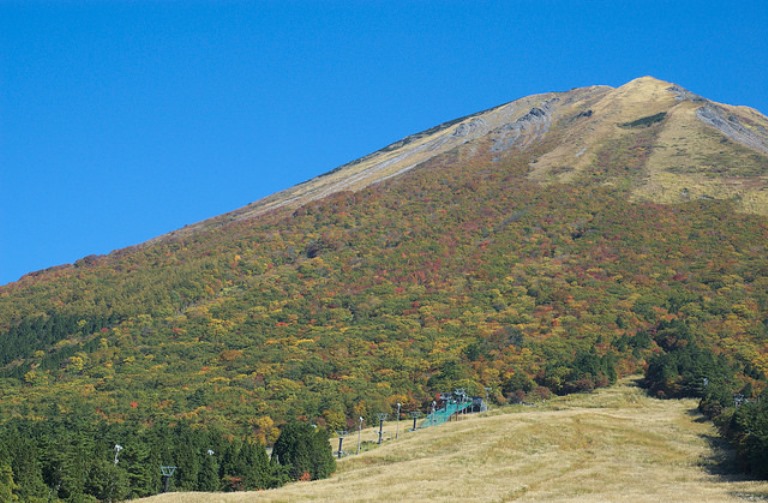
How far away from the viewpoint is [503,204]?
629ft

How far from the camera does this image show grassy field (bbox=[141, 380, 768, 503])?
65.9m

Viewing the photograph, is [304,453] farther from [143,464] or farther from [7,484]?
[7,484]

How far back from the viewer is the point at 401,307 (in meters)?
152

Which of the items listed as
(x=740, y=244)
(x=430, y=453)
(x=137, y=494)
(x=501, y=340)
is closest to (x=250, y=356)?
(x=501, y=340)

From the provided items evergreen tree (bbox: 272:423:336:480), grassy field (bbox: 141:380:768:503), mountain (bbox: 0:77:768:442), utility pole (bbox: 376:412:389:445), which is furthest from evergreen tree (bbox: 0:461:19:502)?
mountain (bbox: 0:77:768:442)

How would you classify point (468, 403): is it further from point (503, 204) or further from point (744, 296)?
point (503, 204)

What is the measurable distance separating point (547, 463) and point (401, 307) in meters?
75.0

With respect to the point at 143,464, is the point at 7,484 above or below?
above

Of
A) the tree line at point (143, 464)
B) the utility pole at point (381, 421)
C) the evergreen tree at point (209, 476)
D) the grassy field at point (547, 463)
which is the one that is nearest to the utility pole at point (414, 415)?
the grassy field at point (547, 463)

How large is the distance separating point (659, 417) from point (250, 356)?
57.8m

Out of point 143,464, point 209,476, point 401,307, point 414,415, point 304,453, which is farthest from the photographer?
point 401,307

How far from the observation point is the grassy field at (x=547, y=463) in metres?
65.9

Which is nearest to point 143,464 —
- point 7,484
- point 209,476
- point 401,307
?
point 209,476

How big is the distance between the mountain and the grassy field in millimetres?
18541
